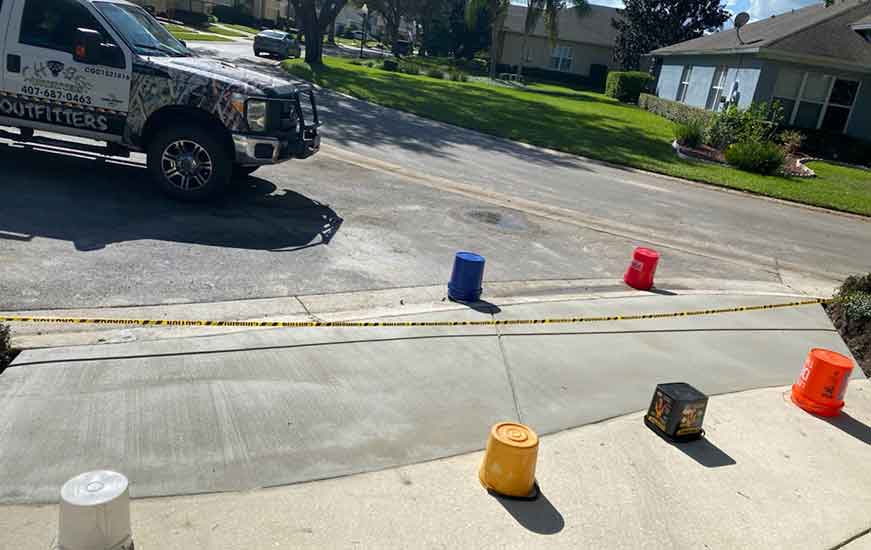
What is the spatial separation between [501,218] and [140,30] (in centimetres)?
534

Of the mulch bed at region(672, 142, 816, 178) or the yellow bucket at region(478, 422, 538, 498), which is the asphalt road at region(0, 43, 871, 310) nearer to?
the yellow bucket at region(478, 422, 538, 498)

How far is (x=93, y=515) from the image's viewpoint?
2.55 metres

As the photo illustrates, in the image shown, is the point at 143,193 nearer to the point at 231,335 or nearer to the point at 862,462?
the point at 231,335

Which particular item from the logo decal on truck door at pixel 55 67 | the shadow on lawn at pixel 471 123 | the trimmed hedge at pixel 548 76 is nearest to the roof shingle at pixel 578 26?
the trimmed hedge at pixel 548 76

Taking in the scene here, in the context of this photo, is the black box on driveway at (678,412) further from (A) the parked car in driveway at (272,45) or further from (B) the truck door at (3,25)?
(A) the parked car in driveway at (272,45)

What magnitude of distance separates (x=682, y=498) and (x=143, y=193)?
7138 mm

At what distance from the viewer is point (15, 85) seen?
781 cm

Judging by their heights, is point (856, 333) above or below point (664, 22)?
below

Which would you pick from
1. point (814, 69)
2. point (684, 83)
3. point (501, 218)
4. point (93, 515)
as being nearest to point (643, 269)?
point (501, 218)

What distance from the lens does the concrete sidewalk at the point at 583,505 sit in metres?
3.17

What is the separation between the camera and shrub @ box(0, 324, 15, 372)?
4.29 m

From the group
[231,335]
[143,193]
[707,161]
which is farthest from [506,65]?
[231,335]

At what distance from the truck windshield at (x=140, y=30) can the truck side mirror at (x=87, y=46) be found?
15.4 inches

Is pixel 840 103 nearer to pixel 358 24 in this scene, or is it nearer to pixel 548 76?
pixel 548 76
